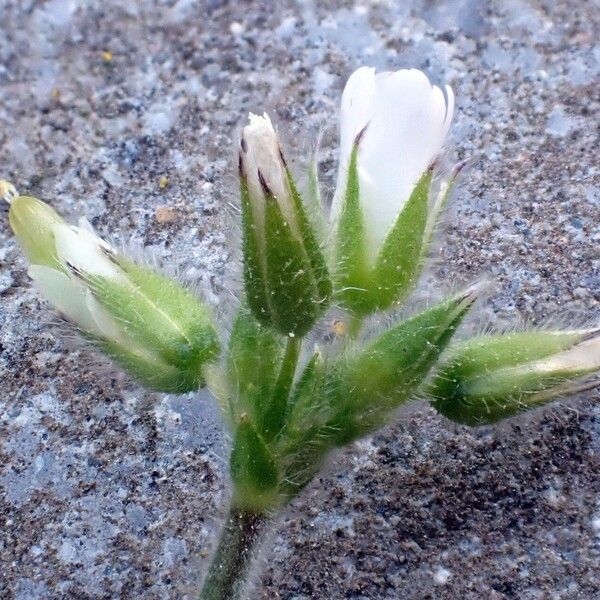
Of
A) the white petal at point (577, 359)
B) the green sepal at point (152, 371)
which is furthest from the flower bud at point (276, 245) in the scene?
the white petal at point (577, 359)

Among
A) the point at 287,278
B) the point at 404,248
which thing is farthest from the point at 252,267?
the point at 404,248

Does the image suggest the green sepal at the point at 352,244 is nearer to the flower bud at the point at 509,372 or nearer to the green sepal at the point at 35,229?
the flower bud at the point at 509,372

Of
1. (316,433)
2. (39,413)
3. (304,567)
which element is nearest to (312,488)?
(304,567)

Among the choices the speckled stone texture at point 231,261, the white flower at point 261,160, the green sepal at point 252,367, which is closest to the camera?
the white flower at point 261,160

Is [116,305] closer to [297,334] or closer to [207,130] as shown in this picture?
[297,334]

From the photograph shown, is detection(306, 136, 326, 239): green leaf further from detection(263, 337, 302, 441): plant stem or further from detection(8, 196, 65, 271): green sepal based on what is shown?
detection(8, 196, 65, 271): green sepal
